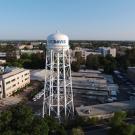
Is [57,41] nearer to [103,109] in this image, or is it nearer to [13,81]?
[103,109]

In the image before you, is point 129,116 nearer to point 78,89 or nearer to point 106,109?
point 106,109

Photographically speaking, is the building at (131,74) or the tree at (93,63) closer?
the building at (131,74)

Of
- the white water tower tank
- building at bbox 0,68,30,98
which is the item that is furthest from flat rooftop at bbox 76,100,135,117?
building at bbox 0,68,30,98

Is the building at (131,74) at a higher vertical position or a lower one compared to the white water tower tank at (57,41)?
lower

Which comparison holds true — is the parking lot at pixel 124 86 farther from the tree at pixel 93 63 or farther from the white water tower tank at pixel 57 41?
the white water tower tank at pixel 57 41

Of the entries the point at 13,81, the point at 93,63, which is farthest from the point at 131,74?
the point at 13,81

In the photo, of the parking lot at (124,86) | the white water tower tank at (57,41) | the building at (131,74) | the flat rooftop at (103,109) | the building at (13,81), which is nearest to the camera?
the white water tower tank at (57,41)

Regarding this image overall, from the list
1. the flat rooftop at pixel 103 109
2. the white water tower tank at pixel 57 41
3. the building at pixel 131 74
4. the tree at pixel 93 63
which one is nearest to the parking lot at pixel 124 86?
the building at pixel 131 74
